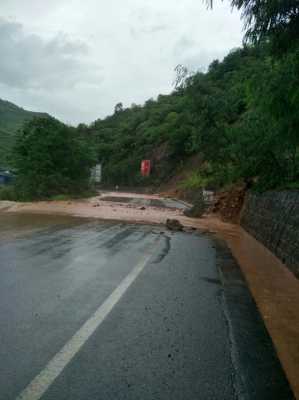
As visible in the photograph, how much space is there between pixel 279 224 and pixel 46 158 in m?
27.8

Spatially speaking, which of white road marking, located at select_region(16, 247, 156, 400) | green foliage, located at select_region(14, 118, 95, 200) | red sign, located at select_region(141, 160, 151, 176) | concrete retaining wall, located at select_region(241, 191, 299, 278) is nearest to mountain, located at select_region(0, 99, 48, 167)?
red sign, located at select_region(141, 160, 151, 176)

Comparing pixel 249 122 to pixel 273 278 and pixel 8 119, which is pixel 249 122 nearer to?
pixel 273 278

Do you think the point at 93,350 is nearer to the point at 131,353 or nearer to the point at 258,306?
the point at 131,353

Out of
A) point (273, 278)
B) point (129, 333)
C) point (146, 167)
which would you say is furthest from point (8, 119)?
point (129, 333)

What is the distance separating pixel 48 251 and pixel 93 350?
5864 millimetres

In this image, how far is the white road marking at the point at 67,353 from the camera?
124 inches

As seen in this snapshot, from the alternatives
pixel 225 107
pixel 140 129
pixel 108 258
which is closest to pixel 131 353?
pixel 108 258

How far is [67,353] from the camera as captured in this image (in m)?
3.85

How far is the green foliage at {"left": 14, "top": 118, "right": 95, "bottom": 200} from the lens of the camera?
35656mm

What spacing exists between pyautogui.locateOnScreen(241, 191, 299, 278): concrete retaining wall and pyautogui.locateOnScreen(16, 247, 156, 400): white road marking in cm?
464

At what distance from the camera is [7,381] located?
326cm

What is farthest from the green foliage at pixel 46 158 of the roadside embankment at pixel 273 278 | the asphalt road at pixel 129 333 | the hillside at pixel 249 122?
the asphalt road at pixel 129 333

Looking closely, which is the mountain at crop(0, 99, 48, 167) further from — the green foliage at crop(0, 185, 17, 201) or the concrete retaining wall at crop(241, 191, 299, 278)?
the concrete retaining wall at crop(241, 191, 299, 278)

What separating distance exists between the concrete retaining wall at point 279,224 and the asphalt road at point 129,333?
174 centimetres
